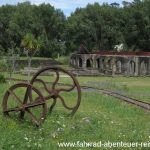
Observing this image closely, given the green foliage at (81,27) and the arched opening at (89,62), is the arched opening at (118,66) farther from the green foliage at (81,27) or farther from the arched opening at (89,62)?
the green foliage at (81,27)

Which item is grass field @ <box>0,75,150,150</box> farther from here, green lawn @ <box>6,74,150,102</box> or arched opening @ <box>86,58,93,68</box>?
arched opening @ <box>86,58,93,68</box>

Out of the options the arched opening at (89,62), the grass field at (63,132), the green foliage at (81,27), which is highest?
the green foliage at (81,27)

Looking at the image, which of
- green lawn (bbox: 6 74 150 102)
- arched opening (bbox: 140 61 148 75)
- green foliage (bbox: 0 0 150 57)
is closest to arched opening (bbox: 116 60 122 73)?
arched opening (bbox: 140 61 148 75)

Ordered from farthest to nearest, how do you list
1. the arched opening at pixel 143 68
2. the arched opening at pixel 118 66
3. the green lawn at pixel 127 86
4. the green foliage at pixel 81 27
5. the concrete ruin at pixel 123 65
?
the green foliage at pixel 81 27 < the arched opening at pixel 118 66 < the arched opening at pixel 143 68 < the concrete ruin at pixel 123 65 < the green lawn at pixel 127 86

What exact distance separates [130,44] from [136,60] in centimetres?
2720

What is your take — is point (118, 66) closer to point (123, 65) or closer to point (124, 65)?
point (123, 65)

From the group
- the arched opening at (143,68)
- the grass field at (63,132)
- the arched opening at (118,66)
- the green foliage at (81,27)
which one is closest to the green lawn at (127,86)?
the grass field at (63,132)

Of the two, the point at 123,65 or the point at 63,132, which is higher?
the point at 63,132

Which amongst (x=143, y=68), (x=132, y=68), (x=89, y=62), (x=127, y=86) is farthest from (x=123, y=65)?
(x=127, y=86)

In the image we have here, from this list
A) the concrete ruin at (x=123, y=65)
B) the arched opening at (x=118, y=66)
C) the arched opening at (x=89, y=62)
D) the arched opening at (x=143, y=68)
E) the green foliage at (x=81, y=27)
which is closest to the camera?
the concrete ruin at (x=123, y=65)

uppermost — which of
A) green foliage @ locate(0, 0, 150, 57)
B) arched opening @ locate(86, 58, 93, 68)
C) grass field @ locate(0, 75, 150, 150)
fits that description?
green foliage @ locate(0, 0, 150, 57)

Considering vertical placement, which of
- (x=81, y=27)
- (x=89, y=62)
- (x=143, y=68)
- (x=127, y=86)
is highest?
(x=81, y=27)

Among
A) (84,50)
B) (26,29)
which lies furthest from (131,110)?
(26,29)

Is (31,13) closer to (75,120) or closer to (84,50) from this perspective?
(84,50)
